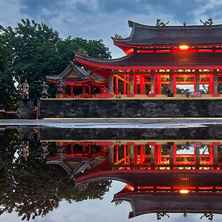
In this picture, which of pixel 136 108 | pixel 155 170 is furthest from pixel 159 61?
pixel 155 170

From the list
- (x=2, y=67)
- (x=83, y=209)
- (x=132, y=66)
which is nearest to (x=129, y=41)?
(x=132, y=66)

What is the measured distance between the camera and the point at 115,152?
1280cm

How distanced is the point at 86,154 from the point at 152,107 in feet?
92.1

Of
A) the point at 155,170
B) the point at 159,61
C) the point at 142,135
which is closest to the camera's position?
the point at 155,170

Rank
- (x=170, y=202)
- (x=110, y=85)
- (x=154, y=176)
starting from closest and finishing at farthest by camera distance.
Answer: (x=170, y=202)
(x=154, y=176)
(x=110, y=85)

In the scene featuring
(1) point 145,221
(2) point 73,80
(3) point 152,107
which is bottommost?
(1) point 145,221

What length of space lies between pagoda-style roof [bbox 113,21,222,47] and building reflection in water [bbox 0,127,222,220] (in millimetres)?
28793

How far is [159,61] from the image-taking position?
4184 cm

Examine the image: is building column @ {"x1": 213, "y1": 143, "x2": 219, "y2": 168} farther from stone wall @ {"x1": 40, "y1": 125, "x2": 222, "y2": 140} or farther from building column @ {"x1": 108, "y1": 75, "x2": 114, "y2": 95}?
building column @ {"x1": 108, "y1": 75, "x2": 114, "y2": 95}

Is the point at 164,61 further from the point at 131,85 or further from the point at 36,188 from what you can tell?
the point at 36,188

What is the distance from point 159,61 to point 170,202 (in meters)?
36.6

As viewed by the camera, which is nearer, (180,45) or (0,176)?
(0,176)

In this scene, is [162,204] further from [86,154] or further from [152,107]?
[152,107]

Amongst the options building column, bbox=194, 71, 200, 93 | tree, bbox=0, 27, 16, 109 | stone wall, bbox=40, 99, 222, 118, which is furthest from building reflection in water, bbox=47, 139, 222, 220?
tree, bbox=0, 27, 16, 109
